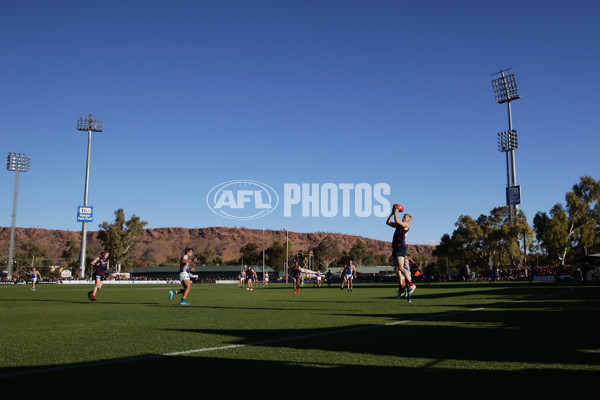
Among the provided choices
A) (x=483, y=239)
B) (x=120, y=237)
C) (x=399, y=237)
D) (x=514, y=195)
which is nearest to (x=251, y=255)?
(x=120, y=237)

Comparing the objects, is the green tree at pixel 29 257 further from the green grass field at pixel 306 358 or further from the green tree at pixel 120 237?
the green grass field at pixel 306 358

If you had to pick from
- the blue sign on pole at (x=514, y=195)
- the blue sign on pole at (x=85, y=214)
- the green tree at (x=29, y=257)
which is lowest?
the green tree at (x=29, y=257)

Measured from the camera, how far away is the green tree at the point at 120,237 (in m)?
111

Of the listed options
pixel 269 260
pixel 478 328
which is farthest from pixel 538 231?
pixel 478 328

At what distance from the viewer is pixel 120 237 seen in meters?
113

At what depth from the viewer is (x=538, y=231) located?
104 meters

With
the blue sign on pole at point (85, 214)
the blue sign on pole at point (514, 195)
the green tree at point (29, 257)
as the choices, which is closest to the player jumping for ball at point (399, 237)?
the blue sign on pole at point (514, 195)

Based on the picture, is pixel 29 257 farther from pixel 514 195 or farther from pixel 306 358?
pixel 306 358

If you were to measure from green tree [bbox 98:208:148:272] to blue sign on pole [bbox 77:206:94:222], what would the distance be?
37.2 meters

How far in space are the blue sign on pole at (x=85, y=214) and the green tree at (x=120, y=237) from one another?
1464 inches

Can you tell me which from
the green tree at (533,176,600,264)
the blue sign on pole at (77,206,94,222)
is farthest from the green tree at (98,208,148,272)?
the green tree at (533,176,600,264)

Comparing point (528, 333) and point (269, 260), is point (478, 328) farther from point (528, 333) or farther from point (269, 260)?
point (269, 260)

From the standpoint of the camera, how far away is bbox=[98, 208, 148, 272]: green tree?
11075 centimetres

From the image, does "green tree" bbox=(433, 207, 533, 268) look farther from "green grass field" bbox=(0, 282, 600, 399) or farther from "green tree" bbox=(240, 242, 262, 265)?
"green grass field" bbox=(0, 282, 600, 399)
